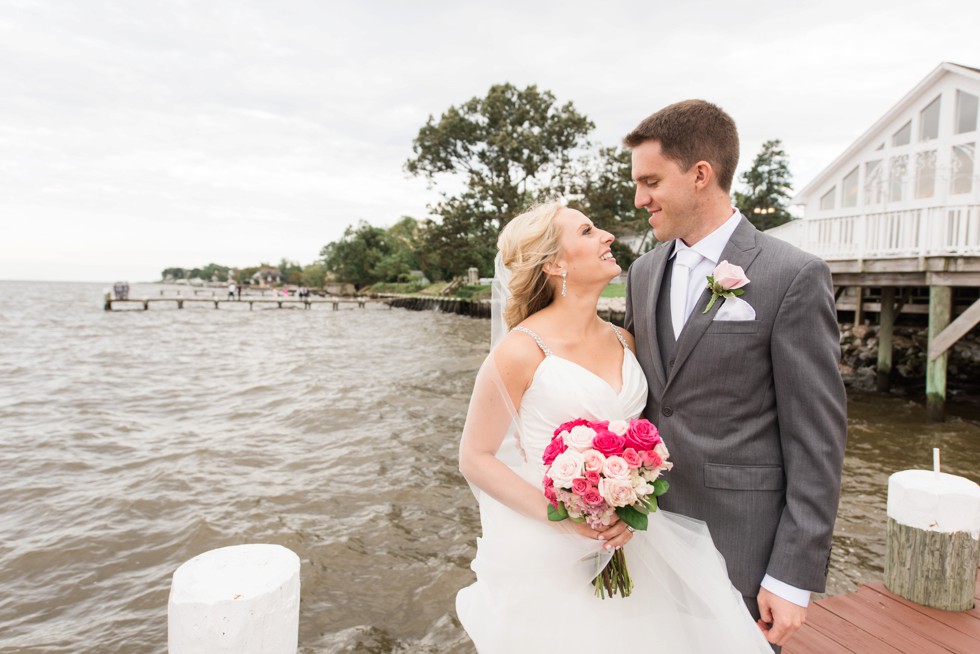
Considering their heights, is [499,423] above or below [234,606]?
above

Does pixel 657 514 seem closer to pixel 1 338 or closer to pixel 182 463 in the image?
pixel 182 463

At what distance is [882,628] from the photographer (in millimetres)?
3354

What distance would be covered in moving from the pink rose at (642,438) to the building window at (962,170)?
19487 mm

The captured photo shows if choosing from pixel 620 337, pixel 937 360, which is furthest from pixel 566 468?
pixel 937 360

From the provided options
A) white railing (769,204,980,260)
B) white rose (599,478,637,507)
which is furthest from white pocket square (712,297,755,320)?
white railing (769,204,980,260)

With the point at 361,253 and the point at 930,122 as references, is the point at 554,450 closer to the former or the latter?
the point at 930,122

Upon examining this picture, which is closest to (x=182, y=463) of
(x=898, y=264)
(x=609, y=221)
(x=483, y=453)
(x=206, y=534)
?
(x=206, y=534)

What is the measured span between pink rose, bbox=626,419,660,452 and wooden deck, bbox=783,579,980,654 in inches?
82.7

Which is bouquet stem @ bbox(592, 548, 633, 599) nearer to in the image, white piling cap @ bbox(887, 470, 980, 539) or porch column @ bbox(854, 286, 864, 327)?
white piling cap @ bbox(887, 470, 980, 539)

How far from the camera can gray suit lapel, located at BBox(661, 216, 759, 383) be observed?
1956 millimetres

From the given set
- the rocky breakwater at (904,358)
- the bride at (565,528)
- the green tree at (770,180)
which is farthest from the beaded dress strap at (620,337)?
the green tree at (770,180)

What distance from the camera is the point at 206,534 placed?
6.52 meters

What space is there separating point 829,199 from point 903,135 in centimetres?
290

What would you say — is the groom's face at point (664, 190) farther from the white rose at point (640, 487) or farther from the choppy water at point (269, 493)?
the choppy water at point (269, 493)
